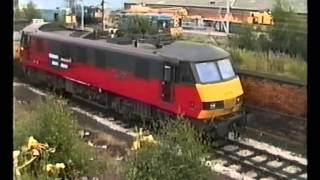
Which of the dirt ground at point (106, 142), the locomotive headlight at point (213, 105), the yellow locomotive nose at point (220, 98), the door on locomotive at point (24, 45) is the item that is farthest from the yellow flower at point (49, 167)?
the locomotive headlight at point (213, 105)

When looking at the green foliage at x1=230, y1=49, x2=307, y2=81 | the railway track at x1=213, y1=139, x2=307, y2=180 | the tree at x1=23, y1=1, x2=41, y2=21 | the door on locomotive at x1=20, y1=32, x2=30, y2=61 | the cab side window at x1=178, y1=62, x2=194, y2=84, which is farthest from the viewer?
the cab side window at x1=178, y1=62, x2=194, y2=84

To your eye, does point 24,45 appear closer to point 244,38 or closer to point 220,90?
point 244,38

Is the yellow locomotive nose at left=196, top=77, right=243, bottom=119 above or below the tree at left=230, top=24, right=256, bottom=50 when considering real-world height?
below

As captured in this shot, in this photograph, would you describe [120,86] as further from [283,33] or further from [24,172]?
[24,172]

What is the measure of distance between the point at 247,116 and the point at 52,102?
911mm

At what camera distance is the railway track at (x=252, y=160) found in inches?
78.5

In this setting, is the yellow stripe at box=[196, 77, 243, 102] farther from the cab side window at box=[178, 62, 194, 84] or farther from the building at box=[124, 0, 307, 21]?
the building at box=[124, 0, 307, 21]

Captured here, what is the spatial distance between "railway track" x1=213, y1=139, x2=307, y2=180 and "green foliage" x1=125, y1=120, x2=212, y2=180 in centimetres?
36

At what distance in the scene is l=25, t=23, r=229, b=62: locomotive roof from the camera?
2285mm

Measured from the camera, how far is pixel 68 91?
8.45 feet

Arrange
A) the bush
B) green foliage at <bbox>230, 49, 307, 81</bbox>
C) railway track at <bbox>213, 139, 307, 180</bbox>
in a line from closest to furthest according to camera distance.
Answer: the bush
green foliage at <bbox>230, 49, 307, 81</bbox>
railway track at <bbox>213, 139, 307, 180</bbox>

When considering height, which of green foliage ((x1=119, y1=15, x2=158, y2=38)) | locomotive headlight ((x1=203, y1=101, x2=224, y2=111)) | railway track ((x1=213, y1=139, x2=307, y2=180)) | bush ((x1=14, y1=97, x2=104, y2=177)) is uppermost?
green foliage ((x1=119, y1=15, x2=158, y2=38))

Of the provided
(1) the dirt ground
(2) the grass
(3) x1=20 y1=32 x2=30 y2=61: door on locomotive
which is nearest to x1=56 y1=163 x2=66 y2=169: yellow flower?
(1) the dirt ground
